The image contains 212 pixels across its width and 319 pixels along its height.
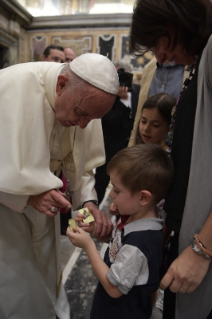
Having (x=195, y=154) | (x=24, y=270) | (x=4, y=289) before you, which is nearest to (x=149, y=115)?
(x=195, y=154)

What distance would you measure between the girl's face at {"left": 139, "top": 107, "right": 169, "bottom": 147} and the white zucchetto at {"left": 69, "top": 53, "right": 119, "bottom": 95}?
1.92 feet

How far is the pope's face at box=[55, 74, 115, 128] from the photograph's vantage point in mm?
1197

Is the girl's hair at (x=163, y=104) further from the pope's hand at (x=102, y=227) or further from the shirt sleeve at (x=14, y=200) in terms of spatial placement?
the shirt sleeve at (x=14, y=200)

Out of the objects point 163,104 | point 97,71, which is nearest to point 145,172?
point 97,71

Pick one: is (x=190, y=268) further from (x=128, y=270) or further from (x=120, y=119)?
(x=120, y=119)

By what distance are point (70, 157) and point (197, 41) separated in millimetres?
963

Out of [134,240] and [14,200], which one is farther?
[14,200]

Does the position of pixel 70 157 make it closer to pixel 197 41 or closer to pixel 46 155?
pixel 46 155

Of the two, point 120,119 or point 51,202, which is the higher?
point 120,119

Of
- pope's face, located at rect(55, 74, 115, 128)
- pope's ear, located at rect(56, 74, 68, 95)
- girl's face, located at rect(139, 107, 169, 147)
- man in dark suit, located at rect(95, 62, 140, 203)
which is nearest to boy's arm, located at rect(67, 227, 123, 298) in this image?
pope's face, located at rect(55, 74, 115, 128)

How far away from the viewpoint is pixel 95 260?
45.1 inches

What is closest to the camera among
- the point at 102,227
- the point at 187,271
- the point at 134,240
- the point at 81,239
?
the point at 187,271

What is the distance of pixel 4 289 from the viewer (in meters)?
1.41

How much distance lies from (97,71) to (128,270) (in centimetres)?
89
